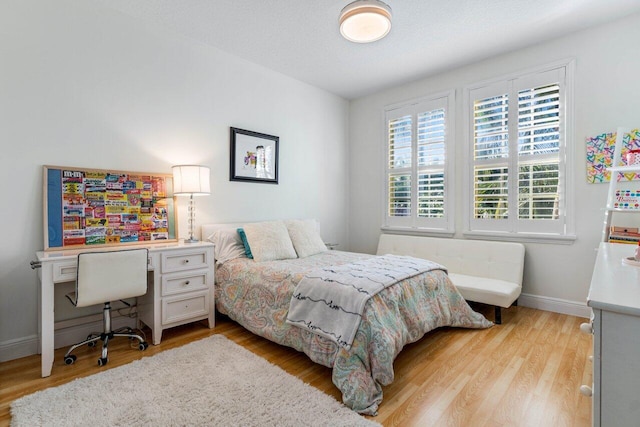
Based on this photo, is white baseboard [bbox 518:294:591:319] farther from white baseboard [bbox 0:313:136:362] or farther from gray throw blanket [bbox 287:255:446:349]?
white baseboard [bbox 0:313:136:362]

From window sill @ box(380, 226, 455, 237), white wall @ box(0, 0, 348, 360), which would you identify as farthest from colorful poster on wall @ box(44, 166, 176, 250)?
window sill @ box(380, 226, 455, 237)

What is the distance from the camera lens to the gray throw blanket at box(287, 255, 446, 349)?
1.87 m

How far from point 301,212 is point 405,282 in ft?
7.26

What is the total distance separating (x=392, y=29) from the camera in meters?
2.86

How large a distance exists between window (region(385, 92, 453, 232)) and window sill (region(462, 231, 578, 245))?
1.00 ft

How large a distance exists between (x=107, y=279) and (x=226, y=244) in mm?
1102

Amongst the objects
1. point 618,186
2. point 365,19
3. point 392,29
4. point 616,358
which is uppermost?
point 392,29

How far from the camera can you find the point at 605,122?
9.32ft

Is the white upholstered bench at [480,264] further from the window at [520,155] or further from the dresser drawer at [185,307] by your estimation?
the dresser drawer at [185,307]

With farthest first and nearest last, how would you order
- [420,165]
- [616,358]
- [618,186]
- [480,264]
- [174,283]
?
1. [420,165]
2. [480,264]
3. [618,186]
4. [174,283]
5. [616,358]

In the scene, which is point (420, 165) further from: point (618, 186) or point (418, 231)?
point (618, 186)

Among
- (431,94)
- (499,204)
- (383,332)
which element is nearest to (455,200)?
(499,204)

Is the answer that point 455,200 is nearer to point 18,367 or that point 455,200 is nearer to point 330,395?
point 330,395

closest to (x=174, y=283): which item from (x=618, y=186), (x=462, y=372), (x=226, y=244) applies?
(x=226, y=244)
